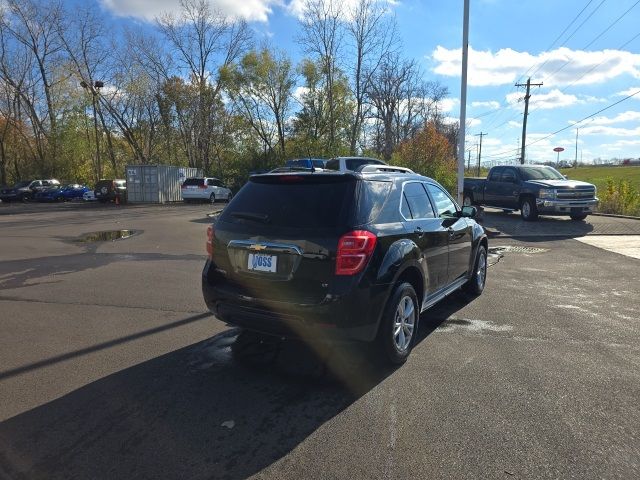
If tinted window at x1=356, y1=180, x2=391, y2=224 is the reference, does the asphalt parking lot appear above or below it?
below

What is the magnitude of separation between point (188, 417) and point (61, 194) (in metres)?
40.3

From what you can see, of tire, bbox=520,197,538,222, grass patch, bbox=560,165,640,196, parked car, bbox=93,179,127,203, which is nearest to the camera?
tire, bbox=520,197,538,222

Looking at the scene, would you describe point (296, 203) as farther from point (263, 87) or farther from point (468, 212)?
point (263, 87)

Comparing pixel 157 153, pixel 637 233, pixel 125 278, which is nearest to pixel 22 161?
pixel 157 153

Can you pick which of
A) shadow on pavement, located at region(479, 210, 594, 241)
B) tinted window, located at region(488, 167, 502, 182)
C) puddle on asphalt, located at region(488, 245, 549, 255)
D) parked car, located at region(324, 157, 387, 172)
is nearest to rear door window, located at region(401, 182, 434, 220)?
puddle on asphalt, located at region(488, 245, 549, 255)

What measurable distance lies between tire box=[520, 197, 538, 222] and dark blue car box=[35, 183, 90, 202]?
35.2m

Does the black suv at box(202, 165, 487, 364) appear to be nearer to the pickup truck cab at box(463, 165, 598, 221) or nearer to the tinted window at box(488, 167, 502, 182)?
the pickup truck cab at box(463, 165, 598, 221)

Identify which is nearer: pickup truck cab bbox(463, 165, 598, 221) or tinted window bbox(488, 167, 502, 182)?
pickup truck cab bbox(463, 165, 598, 221)

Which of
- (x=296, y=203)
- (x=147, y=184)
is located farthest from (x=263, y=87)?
(x=296, y=203)

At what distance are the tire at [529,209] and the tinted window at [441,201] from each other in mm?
11618

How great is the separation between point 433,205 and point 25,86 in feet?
170

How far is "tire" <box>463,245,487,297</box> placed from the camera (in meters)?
6.82

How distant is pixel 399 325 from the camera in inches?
173

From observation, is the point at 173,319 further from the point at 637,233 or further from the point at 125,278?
the point at 637,233
